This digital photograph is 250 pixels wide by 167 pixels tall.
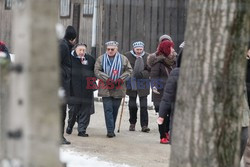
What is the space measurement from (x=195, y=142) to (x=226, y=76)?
0.56 metres

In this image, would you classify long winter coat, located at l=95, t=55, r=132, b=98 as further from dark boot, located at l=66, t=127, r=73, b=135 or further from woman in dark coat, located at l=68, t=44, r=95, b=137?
dark boot, located at l=66, t=127, r=73, b=135

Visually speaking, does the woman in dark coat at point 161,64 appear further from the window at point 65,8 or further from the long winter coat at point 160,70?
the window at point 65,8

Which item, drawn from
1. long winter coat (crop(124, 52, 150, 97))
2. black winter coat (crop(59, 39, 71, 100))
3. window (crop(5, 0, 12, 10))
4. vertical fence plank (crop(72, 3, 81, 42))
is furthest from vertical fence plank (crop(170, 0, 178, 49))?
black winter coat (crop(59, 39, 71, 100))

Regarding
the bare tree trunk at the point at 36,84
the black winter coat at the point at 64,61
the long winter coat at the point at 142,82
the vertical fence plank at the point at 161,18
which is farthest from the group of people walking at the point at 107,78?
the vertical fence plank at the point at 161,18

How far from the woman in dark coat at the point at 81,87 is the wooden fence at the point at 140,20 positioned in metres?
8.60

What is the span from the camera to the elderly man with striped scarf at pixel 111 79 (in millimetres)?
12281

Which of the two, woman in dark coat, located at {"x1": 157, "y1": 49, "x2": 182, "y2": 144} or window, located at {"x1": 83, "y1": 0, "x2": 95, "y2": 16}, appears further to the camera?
window, located at {"x1": 83, "y1": 0, "x2": 95, "y2": 16}

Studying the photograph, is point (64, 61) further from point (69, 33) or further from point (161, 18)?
point (161, 18)

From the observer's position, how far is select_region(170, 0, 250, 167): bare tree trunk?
19.3 ft

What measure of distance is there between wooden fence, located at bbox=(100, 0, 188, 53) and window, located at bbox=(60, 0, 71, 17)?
1973mm

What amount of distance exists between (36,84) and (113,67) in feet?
28.9

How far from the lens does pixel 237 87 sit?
20.0 feet

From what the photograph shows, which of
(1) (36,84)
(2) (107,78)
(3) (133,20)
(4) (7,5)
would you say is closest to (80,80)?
(2) (107,78)

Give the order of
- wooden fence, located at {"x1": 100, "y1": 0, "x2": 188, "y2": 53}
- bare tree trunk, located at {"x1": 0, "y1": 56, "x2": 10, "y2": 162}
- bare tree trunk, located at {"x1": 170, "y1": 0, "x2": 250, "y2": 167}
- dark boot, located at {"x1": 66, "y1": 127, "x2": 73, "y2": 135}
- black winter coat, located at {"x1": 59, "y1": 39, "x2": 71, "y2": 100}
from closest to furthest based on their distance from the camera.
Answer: bare tree trunk, located at {"x1": 0, "y1": 56, "x2": 10, "y2": 162} → bare tree trunk, located at {"x1": 170, "y1": 0, "x2": 250, "y2": 167} → black winter coat, located at {"x1": 59, "y1": 39, "x2": 71, "y2": 100} → dark boot, located at {"x1": 66, "y1": 127, "x2": 73, "y2": 135} → wooden fence, located at {"x1": 100, "y1": 0, "x2": 188, "y2": 53}
